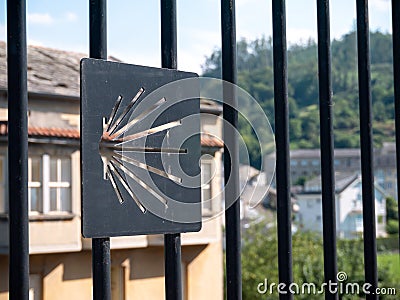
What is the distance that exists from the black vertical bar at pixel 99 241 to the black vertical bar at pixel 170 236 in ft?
0.19

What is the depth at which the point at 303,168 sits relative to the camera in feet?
89.6

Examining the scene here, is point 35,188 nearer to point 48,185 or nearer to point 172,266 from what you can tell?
point 48,185

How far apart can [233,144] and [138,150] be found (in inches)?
3.8

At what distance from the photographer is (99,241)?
581 mm

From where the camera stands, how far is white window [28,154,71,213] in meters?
8.69

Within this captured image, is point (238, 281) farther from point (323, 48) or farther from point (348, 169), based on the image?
point (348, 169)

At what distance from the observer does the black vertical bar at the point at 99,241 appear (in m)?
0.58

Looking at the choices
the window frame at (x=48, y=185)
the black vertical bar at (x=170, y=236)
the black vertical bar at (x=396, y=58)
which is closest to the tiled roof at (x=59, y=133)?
the window frame at (x=48, y=185)

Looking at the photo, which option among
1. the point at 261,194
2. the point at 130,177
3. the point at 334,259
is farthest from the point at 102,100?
the point at 334,259

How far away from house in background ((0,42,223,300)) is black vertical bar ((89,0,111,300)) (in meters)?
7.31

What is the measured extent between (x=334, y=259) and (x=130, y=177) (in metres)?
0.25

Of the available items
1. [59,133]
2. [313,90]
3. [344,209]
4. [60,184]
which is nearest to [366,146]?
[59,133]

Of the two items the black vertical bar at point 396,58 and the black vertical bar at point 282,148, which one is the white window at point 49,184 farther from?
the black vertical bar at point 282,148

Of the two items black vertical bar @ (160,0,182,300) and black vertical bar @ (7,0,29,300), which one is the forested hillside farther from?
black vertical bar @ (7,0,29,300)
